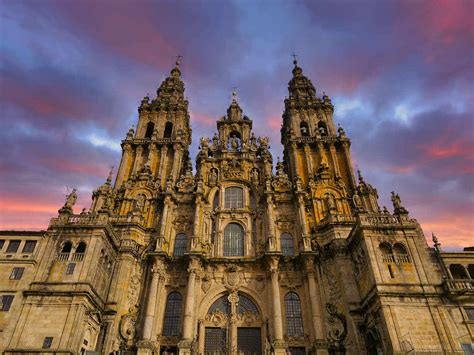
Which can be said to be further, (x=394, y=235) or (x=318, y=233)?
(x=318, y=233)

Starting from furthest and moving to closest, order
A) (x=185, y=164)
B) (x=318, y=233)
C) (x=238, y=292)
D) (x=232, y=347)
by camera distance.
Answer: (x=185, y=164)
(x=318, y=233)
(x=238, y=292)
(x=232, y=347)

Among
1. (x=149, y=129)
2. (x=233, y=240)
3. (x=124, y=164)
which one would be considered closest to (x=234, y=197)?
(x=233, y=240)

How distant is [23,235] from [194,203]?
14787 millimetres

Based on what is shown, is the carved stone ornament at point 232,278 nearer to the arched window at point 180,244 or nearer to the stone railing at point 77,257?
the arched window at point 180,244

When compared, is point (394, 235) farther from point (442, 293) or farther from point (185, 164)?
point (185, 164)

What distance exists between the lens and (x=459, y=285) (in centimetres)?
2281

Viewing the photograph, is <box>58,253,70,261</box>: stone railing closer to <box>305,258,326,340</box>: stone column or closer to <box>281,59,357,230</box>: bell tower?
<box>305,258,326,340</box>: stone column

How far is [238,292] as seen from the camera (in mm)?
29891

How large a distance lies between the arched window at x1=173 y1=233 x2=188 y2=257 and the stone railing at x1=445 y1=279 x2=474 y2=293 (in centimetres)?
2156

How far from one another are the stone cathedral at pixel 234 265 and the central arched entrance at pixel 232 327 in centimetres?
9

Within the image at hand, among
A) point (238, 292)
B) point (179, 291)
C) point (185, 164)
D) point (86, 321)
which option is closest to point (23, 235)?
point (86, 321)

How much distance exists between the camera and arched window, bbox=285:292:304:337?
27.6 metres

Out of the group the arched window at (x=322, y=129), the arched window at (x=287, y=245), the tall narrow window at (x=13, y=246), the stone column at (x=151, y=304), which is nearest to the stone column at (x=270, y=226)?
the arched window at (x=287, y=245)

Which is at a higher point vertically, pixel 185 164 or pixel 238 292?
pixel 185 164
